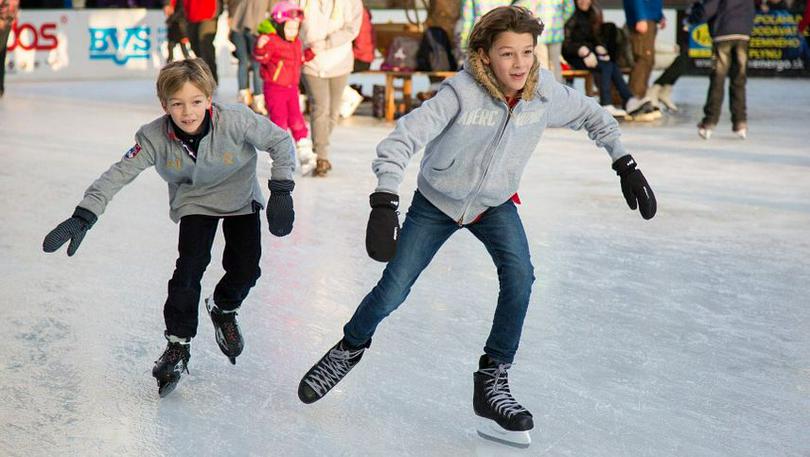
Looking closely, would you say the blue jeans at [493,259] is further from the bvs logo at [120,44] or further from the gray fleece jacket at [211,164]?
the bvs logo at [120,44]

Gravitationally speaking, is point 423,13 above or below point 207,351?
below

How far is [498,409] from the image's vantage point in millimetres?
2703

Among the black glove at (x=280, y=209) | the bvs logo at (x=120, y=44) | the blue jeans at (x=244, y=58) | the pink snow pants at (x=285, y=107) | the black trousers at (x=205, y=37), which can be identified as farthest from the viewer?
the bvs logo at (x=120, y=44)

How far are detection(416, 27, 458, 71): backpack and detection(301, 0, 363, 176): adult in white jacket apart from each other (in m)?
3.17

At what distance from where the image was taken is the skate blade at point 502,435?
2668mm

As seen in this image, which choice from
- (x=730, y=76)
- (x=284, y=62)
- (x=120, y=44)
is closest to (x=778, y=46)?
(x=730, y=76)

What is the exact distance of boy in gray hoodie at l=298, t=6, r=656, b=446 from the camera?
2.61 metres

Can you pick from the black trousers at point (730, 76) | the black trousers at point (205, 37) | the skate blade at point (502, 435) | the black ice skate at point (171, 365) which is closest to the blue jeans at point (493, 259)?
the skate blade at point (502, 435)

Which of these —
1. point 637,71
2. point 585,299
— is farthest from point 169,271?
point 637,71

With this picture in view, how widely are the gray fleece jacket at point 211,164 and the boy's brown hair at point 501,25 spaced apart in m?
0.60

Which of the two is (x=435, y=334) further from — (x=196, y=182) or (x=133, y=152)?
(x=133, y=152)

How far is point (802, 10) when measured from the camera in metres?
15.2

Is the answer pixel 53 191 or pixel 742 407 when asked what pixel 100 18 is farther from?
pixel 742 407

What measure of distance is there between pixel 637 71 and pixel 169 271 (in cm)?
719
